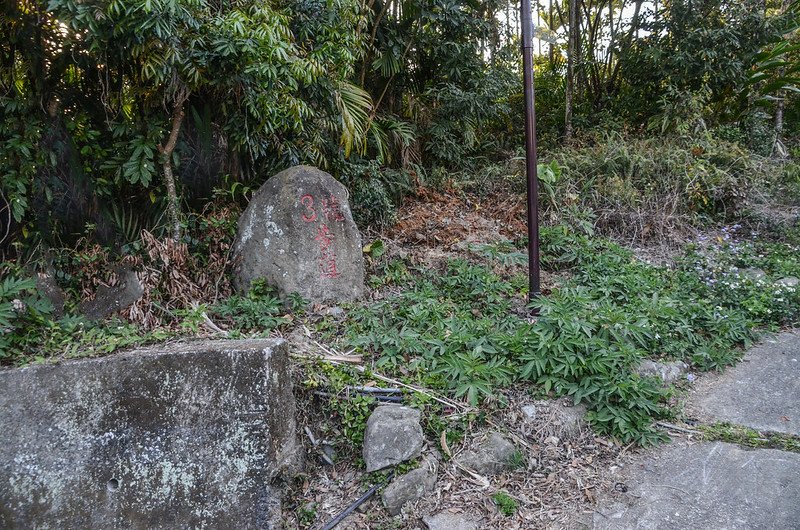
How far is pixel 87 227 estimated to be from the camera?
14.0 feet

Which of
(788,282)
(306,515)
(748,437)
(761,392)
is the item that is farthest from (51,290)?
(788,282)

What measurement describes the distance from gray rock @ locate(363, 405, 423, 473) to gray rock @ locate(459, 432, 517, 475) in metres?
0.30

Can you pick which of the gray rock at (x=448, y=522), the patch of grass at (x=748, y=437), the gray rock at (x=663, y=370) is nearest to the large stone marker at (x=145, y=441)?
the gray rock at (x=448, y=522)

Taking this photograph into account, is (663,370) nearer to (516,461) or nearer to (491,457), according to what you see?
(516,461)

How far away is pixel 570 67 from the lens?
8039 millimetres

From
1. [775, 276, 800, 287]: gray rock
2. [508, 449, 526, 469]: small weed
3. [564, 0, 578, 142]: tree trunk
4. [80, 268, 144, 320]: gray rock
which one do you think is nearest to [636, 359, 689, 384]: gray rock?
[508, 449, 526, 469]: small weed

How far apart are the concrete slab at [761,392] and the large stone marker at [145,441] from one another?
280cm

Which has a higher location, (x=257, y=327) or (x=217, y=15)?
(x=217, y=15)

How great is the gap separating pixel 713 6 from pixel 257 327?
7.51m

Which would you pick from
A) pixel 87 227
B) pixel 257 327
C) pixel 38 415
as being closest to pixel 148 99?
pixel 87 227

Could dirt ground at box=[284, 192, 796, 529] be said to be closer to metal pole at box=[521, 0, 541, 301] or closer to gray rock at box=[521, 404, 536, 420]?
gray rock at box=[521, 404, 536, 420]

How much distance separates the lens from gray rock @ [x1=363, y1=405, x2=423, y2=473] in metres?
2.86

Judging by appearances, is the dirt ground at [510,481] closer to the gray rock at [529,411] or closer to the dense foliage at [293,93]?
the gray rock at [529,411]

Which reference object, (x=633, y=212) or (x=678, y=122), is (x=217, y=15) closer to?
(x=633, y=212)
